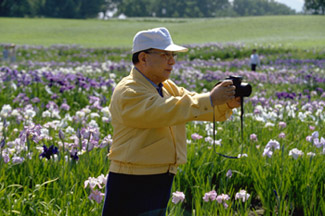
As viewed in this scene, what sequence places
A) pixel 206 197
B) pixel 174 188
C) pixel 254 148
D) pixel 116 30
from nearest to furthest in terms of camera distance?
1. pixel 206 197
2. pixel 174 188
3. pixel 254 148
4. pixel 116 30

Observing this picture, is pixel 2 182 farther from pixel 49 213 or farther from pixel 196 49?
pixel 196 49

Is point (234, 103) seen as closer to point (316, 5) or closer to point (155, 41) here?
point (155, 41)

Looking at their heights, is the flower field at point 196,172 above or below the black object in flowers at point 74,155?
below

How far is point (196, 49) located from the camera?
2469cm

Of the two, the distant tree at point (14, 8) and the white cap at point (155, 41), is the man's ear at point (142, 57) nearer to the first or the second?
the white cap at point (155, 41)

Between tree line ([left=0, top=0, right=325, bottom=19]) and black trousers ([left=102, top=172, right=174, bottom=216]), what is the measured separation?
78.6m

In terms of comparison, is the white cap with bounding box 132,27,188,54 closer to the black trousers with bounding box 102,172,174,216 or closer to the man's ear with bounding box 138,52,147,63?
the man's ear with bounding box 138,52,147,63

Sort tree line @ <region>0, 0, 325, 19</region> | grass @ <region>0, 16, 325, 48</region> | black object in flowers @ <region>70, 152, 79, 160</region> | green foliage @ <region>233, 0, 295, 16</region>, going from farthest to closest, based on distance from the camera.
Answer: green foliage @ <region>233, 0, 295, 16</region> < tree line @ <region>0, 0, 325, 19</region> < grass @ <region>0, 16, 325, 48</region> < black object in flowers @ <region>70, 152, 79, 160</region>

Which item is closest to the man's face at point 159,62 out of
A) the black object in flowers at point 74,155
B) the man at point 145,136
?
the man at point 145,136

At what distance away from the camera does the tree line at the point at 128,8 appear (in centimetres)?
7788

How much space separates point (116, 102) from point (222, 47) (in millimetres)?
23346

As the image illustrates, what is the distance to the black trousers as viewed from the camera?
2.36 meters

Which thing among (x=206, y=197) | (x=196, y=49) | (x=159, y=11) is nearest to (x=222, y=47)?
(x=196, y=49)

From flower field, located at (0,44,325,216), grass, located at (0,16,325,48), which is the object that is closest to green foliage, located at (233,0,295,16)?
grass, located at (0,16,325,48)
